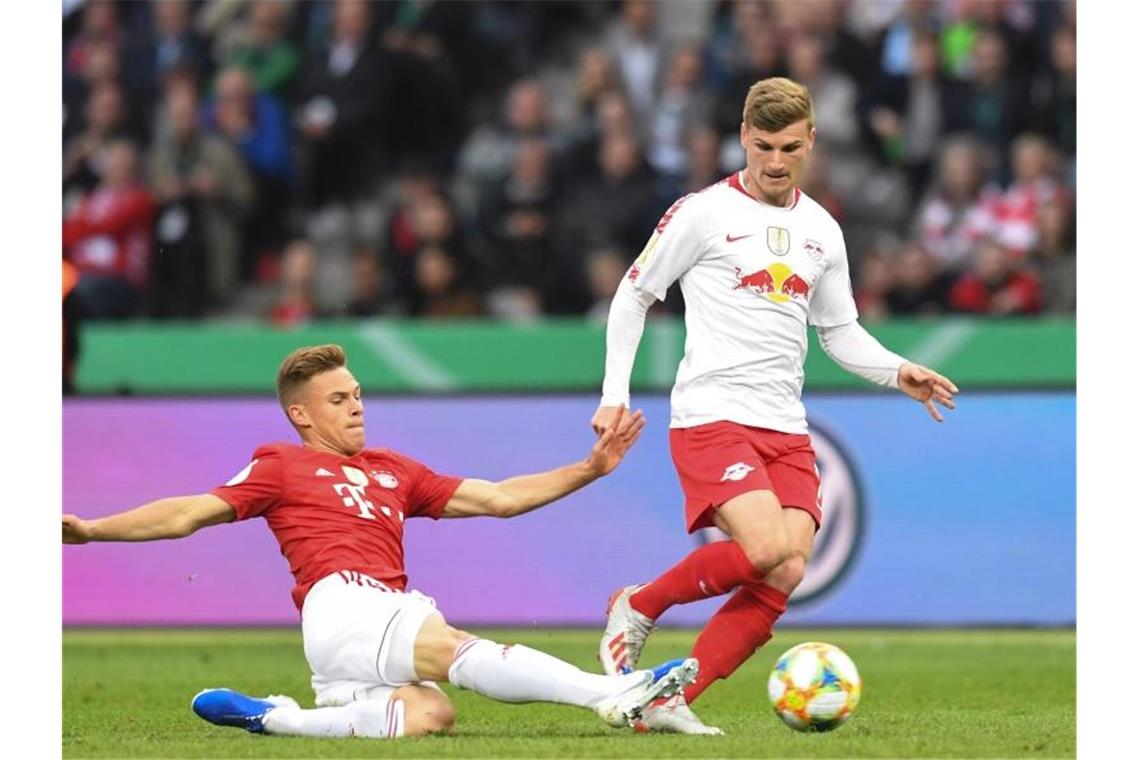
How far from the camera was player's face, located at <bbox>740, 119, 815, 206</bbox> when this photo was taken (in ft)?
22.4

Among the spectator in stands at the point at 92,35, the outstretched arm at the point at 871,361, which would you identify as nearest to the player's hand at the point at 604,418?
the outstretched arm at the point at 871,361

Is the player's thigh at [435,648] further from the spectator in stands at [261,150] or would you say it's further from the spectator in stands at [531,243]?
the spectator in stands at [261,150]

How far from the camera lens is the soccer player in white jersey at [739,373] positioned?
267 inches

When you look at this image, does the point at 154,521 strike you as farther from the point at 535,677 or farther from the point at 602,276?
the point at 602,276

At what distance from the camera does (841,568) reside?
10891mm

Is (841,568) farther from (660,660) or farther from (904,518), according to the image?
(660,660)

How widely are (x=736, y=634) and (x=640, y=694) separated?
2.38ft

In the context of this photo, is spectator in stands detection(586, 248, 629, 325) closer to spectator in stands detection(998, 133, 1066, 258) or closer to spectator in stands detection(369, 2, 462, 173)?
spectator in stands detection(369, 2, 462, 173)

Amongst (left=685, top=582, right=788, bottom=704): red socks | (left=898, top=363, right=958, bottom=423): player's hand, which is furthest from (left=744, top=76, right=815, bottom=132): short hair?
(left=685, top=582, right=788, bottom=704): red socks

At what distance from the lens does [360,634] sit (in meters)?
6.48

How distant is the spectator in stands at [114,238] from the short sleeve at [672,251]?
23.0ft

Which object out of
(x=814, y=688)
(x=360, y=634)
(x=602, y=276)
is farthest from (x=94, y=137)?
(x=814, y=688)

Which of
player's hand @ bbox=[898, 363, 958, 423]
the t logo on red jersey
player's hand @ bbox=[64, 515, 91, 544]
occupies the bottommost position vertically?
player's hand @ bbox=[64, 515, 91, 544]

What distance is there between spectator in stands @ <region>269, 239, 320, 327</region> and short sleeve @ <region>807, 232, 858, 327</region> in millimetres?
6239
